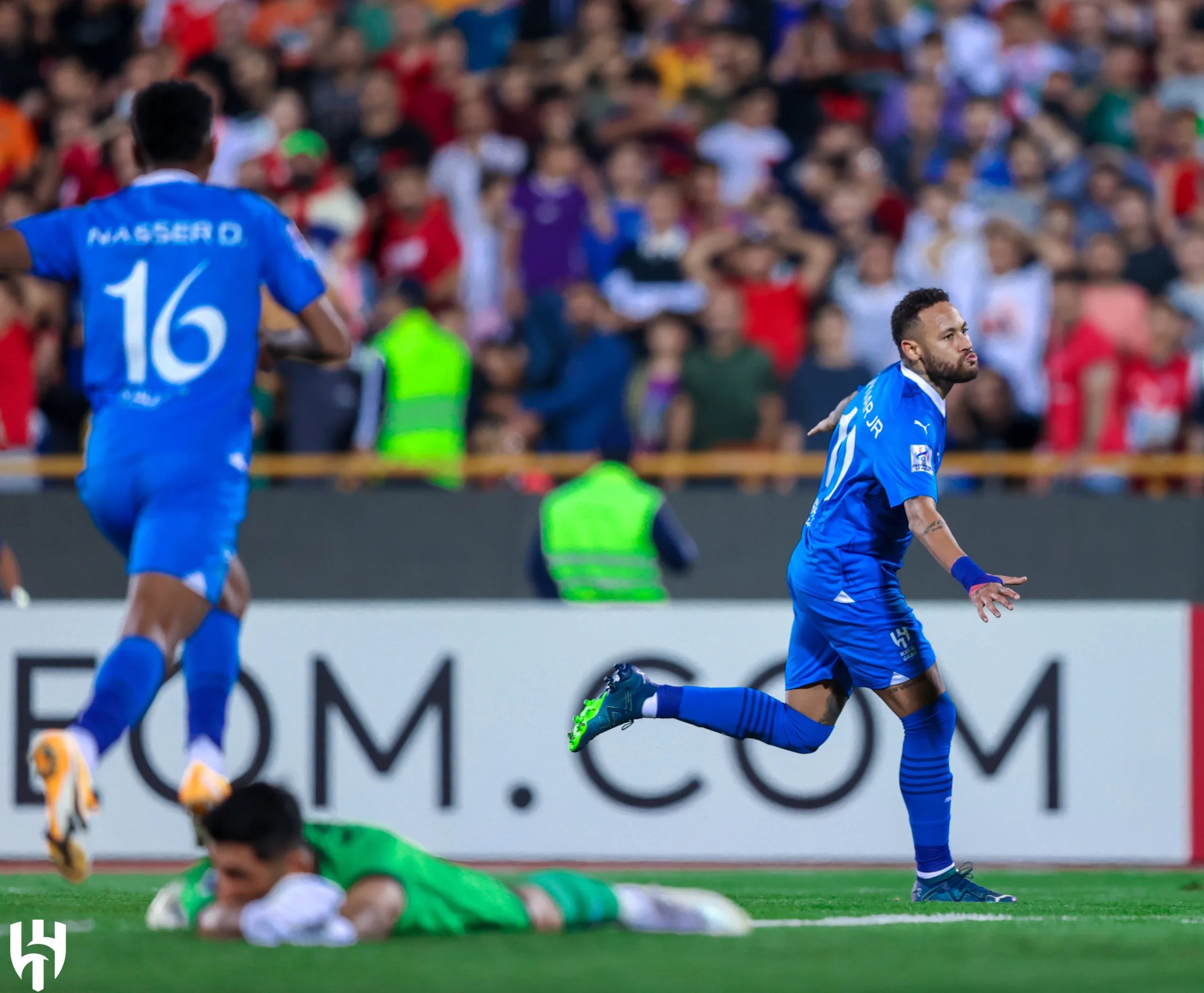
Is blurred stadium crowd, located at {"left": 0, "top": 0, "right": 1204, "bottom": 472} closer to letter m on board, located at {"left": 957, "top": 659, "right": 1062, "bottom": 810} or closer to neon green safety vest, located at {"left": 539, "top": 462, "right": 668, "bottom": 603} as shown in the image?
neon green safety vest, located at {"left": 539, "top": 462, "right": 668, "bottom": 603}

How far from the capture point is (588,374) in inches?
452

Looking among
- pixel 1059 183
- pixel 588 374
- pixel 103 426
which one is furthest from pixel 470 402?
pixel 103 426

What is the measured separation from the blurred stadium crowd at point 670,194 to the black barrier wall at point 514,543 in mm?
424

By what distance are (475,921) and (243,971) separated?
712mm

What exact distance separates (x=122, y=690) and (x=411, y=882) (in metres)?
0.96

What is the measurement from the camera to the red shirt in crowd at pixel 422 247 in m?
12.2

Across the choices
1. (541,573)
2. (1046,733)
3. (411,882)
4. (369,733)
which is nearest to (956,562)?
(411,882)

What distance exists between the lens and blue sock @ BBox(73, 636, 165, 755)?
506 cm

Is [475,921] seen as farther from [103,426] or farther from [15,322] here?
[15,322]

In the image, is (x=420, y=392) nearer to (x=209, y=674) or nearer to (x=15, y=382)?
(x=15, y=382)

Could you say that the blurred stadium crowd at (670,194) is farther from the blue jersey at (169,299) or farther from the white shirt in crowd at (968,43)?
the blue jersey at (169,299)

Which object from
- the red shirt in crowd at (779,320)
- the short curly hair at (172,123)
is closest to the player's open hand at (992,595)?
the short curly hair at (172,123)

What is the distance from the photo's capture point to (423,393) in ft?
37.7

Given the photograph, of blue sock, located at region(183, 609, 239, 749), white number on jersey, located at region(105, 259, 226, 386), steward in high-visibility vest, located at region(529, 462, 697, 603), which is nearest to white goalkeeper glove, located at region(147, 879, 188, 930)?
blue sock, located at region(183, 609, 239, 749)
